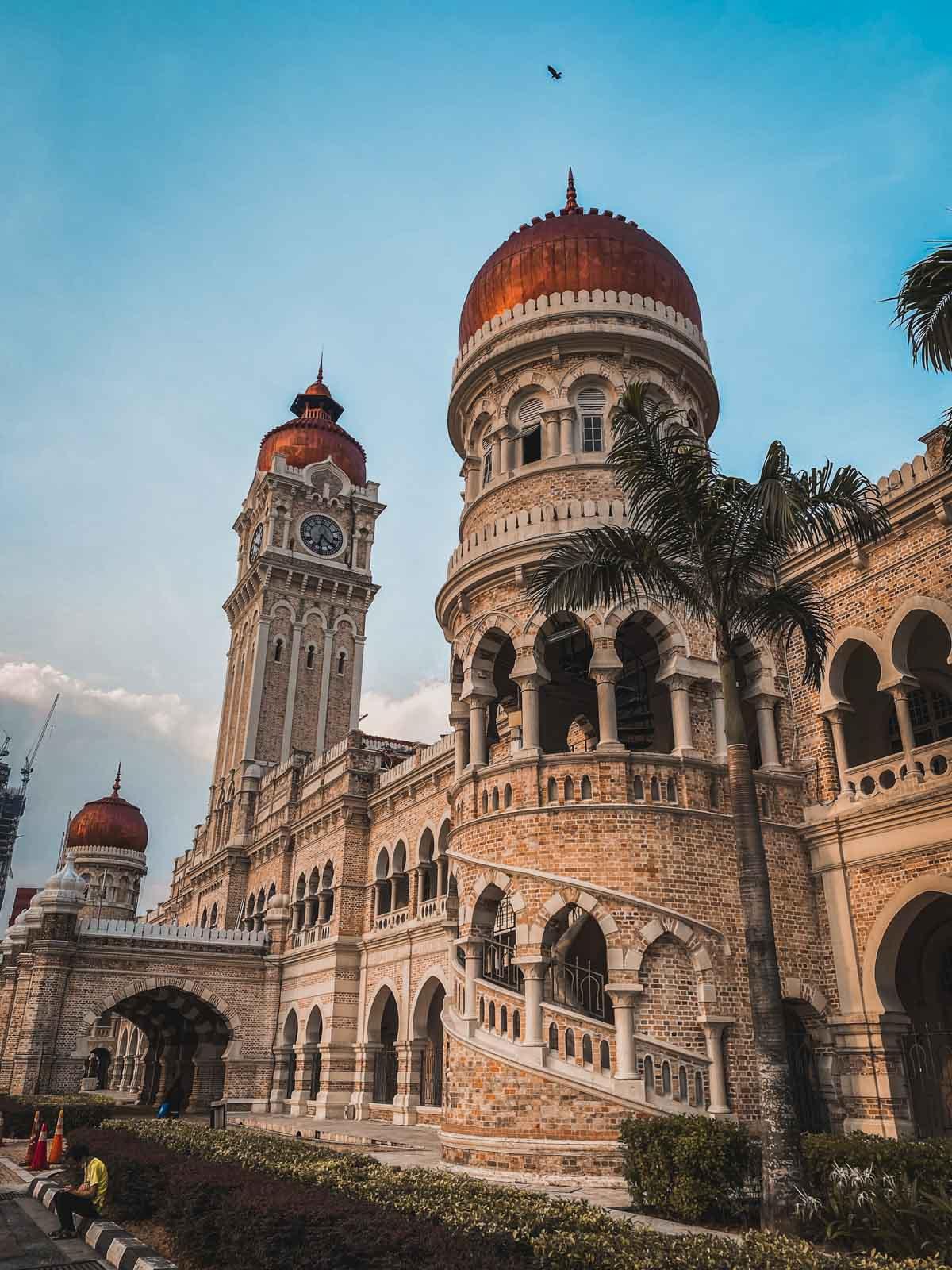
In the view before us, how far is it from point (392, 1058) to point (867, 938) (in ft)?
54.2

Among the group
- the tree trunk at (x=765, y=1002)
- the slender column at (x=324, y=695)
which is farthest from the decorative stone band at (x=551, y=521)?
the slender column at (x=324, y=695)

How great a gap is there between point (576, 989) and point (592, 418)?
413 inches

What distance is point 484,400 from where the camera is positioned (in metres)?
20.7

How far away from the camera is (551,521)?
58.2 feet

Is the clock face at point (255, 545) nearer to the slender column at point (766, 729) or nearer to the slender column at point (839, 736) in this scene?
the slender column at point (766, 729)

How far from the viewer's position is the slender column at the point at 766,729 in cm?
1731

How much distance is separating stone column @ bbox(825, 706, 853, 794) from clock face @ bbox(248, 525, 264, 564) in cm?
3383

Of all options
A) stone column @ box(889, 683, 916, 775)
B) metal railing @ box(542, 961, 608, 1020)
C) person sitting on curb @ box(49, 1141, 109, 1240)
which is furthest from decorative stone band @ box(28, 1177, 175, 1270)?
stone column @ box(889, 683, 916, 775)

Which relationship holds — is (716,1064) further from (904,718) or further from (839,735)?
(904,718)

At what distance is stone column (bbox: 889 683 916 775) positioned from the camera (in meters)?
15.4

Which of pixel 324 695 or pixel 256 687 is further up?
pixel 324 695

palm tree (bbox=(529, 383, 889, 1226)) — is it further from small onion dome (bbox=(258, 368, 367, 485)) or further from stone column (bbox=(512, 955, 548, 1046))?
small onion dome (bbox=(258, 368, 367, 485))

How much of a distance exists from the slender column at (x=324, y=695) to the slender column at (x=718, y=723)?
29495 mm

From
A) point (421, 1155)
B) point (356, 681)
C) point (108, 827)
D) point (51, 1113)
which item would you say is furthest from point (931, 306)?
point (108, 827)
